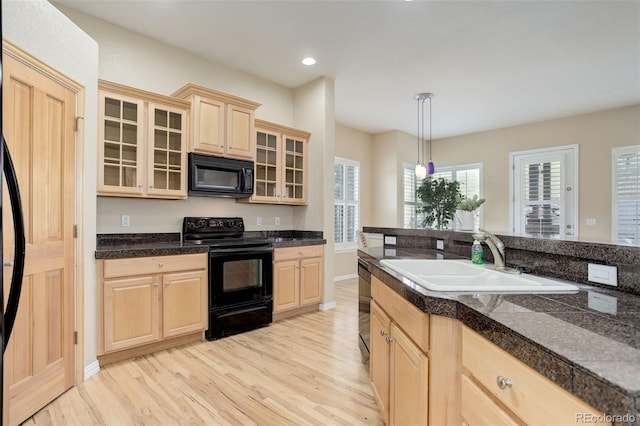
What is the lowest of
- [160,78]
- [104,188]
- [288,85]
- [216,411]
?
[216,411]

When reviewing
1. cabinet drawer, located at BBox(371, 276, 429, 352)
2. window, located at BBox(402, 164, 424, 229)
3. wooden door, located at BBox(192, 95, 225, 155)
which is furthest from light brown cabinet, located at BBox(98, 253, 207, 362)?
window, located at BBox(402, 164, 424, 229)

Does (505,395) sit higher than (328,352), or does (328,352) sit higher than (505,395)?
(505,395)

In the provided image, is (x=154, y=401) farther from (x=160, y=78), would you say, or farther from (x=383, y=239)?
(x=160, y=78)

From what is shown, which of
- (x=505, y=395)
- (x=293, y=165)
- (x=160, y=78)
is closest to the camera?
(x=505, y=395)

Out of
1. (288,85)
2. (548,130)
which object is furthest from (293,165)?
(548,130)

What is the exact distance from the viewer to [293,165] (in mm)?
4207

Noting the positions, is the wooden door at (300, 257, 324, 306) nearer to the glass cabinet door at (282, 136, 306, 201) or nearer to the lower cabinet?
the glass cabinet door at (282, 136, 306, 201)

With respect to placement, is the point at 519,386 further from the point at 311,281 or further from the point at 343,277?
the point at 343,277

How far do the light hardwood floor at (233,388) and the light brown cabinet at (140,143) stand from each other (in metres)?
1.49

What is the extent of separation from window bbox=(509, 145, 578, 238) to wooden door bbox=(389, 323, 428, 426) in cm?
491

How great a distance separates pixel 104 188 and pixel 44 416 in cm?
165

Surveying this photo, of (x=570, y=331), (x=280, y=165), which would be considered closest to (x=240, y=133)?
(x=280, y=165)

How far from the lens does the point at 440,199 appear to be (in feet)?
19.0

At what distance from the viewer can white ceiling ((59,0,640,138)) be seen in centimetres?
277
